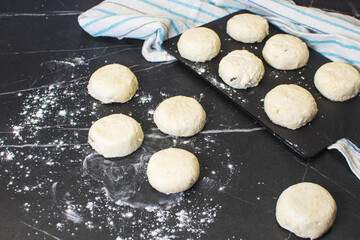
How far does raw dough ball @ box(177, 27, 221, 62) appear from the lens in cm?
180

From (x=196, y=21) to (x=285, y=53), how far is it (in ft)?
1.94

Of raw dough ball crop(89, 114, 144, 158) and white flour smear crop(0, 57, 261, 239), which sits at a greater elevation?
raw dough ball crop(89, 114, 144, 158)

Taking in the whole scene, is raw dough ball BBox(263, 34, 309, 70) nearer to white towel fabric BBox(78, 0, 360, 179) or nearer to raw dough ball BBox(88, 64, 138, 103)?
white towel fabric BBox(78, 0, 360, 179)

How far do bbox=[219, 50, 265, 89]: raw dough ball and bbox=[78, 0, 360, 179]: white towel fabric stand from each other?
0.33 m

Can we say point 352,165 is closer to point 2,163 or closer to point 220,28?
point 220,28

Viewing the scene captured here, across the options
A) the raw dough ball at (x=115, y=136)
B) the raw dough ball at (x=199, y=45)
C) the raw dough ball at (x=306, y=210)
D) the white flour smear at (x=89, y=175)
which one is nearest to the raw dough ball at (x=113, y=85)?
the white flour smear at (x=89, y=175)

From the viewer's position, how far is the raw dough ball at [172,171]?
1.37 meters

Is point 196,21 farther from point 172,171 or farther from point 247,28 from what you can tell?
point 172,171

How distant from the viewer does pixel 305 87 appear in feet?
5.81

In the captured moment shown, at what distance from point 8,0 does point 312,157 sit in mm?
1976

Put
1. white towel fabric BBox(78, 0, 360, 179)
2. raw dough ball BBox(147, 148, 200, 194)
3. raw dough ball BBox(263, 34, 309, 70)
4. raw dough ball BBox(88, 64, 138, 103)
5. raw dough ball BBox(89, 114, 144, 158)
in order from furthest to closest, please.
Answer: white towel fabric BBox(78, 0, 360, 179), raw dough ball BBox(263, 34, 309, 70), raw dough ball BBox(88, 64, 138, 103), raw dough ball BBox(89, 114, 144, 158), raw dough ball BBox(147, 148, 200, 194)

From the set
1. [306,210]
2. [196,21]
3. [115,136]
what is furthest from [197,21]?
[306,210]

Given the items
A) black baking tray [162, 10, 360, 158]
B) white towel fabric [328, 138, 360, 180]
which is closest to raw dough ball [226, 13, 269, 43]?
black baking tray [162, 10, 360, 158]

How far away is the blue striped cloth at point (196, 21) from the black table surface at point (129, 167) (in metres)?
0.14
